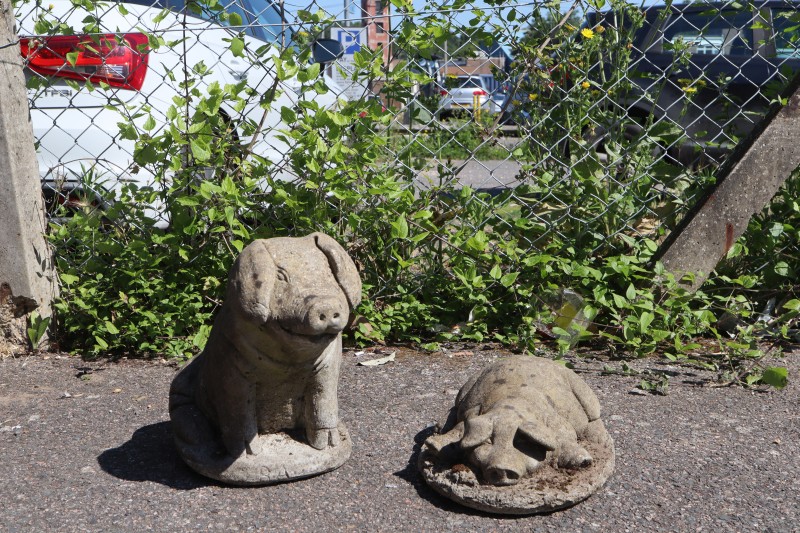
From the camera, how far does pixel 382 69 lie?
4309 mm

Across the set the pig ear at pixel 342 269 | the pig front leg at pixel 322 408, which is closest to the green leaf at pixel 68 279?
the pig front leg at pixel 322 408

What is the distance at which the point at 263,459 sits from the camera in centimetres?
301

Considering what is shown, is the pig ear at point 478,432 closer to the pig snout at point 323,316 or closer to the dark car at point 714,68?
the pig snout at point 323,316

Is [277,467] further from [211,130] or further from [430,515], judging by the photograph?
[211,130]

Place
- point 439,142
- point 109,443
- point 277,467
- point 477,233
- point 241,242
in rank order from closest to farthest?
point 277,467 < point 109,443 < point 241,242 < point 477,233 < point 439,142

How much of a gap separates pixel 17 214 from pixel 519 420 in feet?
Answer: 8.75

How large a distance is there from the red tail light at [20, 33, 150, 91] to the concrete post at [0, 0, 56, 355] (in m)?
0.24

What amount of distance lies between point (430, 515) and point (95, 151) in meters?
2.86

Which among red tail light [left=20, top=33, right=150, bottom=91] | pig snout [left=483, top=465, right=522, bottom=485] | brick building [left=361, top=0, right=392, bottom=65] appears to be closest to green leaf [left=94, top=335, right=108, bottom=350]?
red tail light [left=20, top=33, right=150, bottom=91]

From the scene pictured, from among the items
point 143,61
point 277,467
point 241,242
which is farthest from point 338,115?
point 277,467

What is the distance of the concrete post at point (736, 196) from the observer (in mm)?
4332

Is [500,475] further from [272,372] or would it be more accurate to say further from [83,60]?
[83,60]

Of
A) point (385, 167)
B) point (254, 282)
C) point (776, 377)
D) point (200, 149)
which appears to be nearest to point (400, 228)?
point (385, 167)

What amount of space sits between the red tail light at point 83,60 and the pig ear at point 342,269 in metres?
2.02
